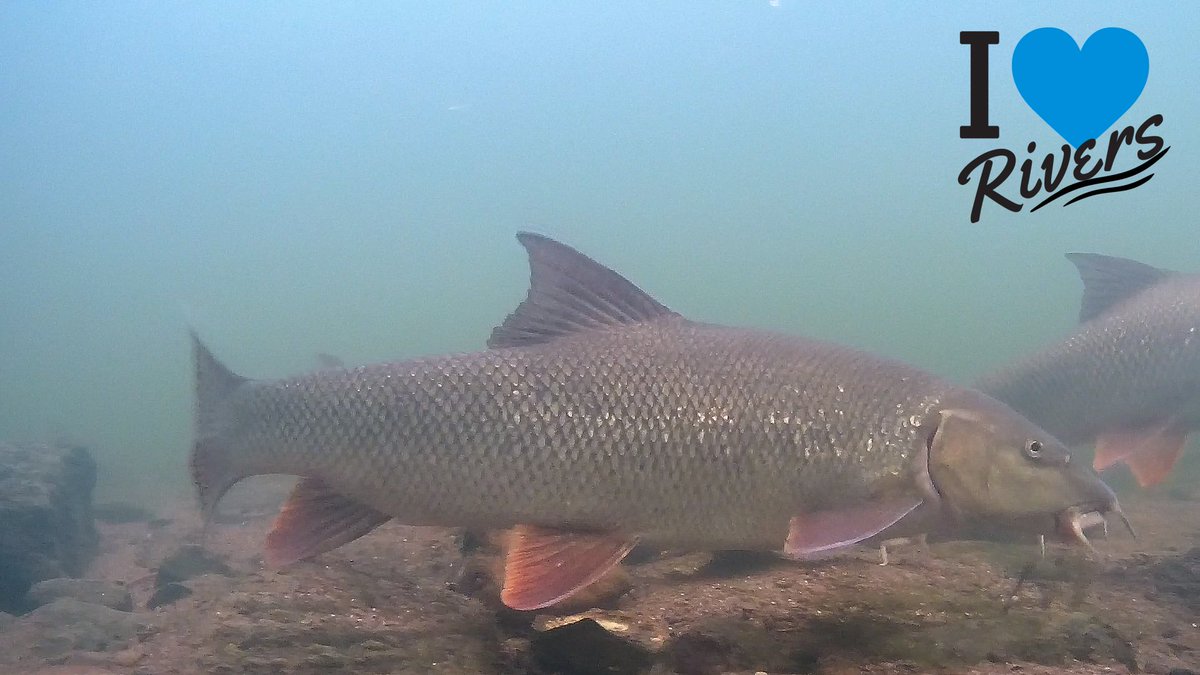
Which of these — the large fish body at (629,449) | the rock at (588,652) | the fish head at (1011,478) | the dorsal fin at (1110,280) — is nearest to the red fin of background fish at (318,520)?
the large fish body at (629,449)

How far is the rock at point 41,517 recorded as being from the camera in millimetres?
7957

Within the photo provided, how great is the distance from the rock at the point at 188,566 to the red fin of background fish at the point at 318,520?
12.8 ft

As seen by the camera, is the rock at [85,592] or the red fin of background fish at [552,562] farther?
the rock at [85,592]

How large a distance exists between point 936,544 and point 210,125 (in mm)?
144882

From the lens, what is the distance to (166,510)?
14547mm

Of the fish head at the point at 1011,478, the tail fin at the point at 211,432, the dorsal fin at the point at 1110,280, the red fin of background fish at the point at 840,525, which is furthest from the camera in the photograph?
the dorsal fin at the point at 1110,280

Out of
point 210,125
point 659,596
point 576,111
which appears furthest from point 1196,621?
point 210,125

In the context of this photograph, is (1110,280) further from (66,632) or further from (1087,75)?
(66,632)

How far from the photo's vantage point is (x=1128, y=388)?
5613mm

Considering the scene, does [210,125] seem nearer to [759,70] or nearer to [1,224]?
[1,224]

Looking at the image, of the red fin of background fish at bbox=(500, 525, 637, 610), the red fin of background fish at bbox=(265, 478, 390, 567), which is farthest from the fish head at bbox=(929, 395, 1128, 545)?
the red fin of background fish at bbox=(265, 478, 390, 567)

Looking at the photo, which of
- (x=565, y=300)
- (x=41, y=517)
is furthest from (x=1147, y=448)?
(x=41, y=517)

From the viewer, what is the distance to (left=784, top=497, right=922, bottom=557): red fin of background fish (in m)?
2.89

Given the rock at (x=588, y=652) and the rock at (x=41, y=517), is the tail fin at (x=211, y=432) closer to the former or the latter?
the rock at (x=588, y=652)
